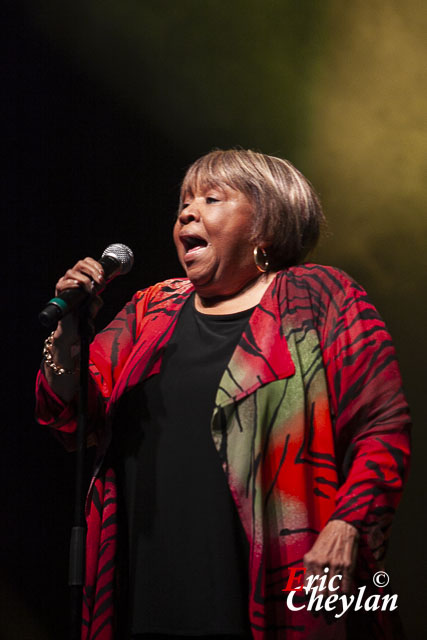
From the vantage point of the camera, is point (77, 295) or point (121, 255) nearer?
point (77, 295)

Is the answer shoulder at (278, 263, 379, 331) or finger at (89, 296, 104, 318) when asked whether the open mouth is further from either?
finger at (89, 296, 104, 318)

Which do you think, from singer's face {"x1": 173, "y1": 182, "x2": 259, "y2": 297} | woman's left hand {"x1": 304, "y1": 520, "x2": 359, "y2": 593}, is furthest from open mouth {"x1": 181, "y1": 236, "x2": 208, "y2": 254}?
woman's left hand {"x1": 304, "y1": 520, "x2": 359, "y2": 593}

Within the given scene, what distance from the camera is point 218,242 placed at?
1.77 m

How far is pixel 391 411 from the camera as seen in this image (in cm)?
143

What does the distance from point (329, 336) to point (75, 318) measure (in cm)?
54

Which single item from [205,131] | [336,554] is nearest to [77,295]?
[336,554]

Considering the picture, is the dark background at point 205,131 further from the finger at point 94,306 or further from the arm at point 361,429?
the arm at point 361,429

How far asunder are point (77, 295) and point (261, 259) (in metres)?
0.53

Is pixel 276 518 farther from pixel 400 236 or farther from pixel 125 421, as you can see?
pixel 400 236

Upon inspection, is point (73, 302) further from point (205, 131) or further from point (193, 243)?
point (205, 131)

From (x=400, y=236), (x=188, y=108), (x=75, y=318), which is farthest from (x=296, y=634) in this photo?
(x=188, y=108)

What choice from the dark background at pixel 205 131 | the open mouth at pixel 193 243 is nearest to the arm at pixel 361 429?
the open mouth at pixel 193 243

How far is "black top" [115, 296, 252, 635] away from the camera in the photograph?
57.6 inches

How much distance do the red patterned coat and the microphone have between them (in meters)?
0.23
